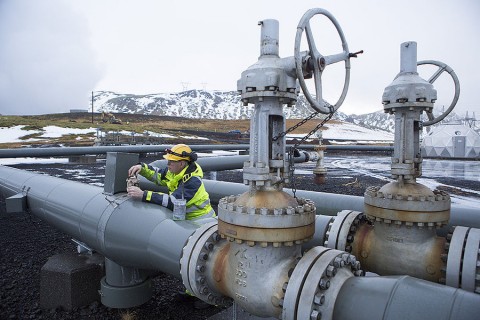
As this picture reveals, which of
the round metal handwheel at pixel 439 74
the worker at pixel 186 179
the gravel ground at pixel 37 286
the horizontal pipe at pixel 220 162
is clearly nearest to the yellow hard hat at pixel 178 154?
the worker at pixel 186 179

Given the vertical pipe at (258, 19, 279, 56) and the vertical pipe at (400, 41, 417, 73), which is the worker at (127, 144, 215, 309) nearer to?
the vertical pipe at (258, 19, 279, 56)

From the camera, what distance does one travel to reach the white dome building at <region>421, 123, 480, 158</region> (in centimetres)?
3238

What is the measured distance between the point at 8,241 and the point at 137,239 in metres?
4.27

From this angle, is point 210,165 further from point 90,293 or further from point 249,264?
point 249,264

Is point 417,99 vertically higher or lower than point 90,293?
higher

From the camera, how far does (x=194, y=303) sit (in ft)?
13.1

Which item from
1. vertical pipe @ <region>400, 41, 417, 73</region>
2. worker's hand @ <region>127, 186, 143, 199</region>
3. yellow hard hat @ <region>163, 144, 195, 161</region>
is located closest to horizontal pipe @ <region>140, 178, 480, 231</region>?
vertical pipe @ <region>400, 41, 417, 73</region>

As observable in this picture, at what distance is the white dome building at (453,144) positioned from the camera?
3238 cm

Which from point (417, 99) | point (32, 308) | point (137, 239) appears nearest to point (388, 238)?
point (417, 99)

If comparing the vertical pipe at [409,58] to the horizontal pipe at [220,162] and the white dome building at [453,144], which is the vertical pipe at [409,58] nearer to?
the horizontal pipe at [220,162]

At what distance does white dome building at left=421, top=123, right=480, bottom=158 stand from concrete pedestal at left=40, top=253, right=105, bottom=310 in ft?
116

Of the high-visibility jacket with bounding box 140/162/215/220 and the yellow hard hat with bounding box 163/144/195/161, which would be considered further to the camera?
the yellow hard hat with bounding box 163/144/195/161

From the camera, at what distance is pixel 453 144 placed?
108 feet

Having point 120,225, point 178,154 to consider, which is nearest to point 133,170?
point 178,154
